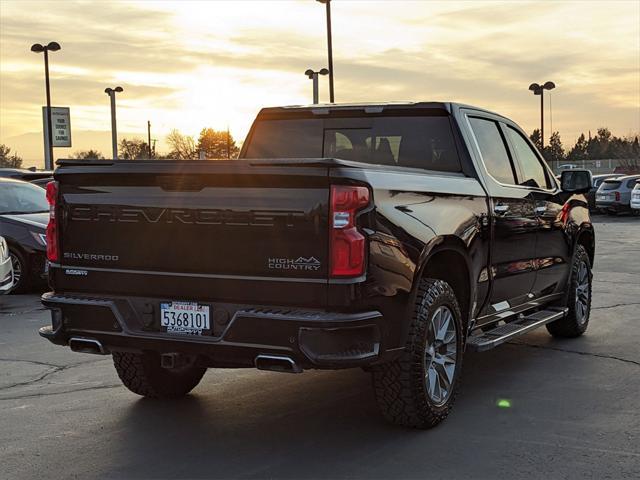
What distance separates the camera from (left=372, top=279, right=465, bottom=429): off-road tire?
16.2 feet

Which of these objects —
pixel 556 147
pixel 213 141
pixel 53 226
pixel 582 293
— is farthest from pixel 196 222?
pixel 556 147

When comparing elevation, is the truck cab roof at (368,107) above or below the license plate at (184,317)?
above

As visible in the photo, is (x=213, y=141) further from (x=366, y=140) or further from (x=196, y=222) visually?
(x=196, y=222)

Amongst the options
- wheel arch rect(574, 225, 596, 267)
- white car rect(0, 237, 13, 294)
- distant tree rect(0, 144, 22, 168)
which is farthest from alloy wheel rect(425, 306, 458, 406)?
distant tree rect(0, 144, 22, 168)

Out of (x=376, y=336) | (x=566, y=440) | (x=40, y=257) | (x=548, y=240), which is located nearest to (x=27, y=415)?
(x=376, y=336)

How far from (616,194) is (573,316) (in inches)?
997

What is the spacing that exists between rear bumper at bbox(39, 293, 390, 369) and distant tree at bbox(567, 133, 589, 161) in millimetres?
134108

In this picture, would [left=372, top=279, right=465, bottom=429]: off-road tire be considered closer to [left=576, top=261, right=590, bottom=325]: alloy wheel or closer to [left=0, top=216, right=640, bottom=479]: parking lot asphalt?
[left=0, top=216, right=640, bottom=479]: parking lot asphalt

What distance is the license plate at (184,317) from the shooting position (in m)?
4.69

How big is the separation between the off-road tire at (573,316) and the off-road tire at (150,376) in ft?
12.2

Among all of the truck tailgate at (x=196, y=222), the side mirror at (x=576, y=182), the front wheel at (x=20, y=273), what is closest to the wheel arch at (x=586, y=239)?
the side mirror at (x=576, y=182)

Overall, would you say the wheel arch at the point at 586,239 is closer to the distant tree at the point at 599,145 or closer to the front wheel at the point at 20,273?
the front wheel at the point at 20,273

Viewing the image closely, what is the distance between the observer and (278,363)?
4508 mm

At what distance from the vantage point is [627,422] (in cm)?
→ 534
